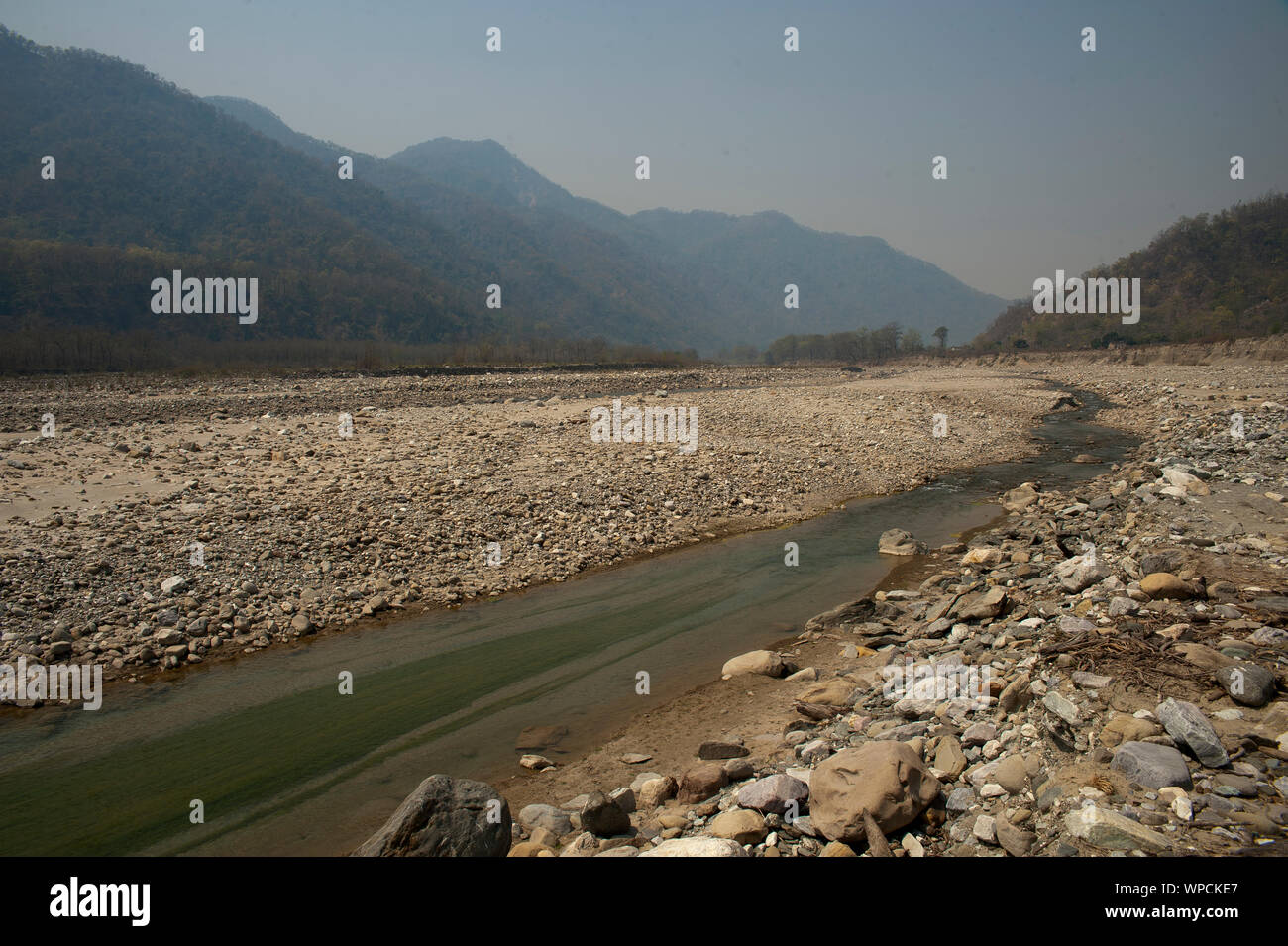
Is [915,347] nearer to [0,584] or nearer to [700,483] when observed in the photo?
[700,483]

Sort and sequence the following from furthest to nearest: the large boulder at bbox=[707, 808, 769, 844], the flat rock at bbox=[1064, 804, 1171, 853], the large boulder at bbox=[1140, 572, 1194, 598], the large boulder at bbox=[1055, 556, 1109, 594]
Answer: the large boulder at bbox=[1055, 556, 1109, 594] → the large boulder at bbox=[1140, 572, 1194, 598] → the large boulder at bbox=[707, 808, 769, 844] → the flat rock at bbox=[1064, 804, 1171, 853]

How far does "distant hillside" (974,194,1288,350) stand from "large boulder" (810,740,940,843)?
214ft

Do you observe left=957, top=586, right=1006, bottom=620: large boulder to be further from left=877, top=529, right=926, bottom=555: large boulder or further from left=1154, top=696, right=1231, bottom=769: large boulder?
left=877, top=529, right=926, bottom=555: large boulder

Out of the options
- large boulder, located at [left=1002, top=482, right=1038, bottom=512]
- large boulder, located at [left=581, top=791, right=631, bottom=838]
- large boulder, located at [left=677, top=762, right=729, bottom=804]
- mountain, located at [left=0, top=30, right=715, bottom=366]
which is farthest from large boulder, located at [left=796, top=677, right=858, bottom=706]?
mountain, located at [left=0, top=30, right=715, bottom=366]

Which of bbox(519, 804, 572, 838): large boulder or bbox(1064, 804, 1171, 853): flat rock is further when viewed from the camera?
bbox(519, 804, 572, 838): large boulder

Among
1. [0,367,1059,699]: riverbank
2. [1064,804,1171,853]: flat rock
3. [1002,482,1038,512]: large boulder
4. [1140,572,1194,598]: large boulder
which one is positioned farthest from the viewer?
[1002,482,1038,512]: large boulder

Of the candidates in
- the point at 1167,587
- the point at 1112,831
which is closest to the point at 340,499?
the point at 1112,831

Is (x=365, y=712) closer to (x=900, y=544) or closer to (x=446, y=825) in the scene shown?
(x=446, y=825)

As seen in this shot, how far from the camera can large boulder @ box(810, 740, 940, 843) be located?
12.8 ft

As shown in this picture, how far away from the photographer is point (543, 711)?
692 centimetres

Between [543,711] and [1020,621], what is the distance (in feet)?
16.4

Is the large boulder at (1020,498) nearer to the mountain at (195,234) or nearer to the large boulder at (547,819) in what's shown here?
the large boulder at (547,819)

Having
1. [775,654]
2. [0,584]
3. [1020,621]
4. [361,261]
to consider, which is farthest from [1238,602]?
[361,261]

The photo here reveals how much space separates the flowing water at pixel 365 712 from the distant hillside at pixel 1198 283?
61909 mm
